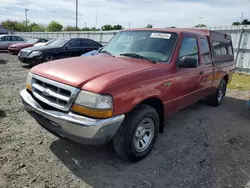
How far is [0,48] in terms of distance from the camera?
17031 mm

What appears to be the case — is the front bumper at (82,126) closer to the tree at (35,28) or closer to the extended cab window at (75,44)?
the extended cab window at (75,44)

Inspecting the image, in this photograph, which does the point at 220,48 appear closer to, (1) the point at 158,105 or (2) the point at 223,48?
(2) the point at 223,48

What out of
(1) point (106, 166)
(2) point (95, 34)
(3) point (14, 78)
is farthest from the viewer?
(2) point (95, 34)

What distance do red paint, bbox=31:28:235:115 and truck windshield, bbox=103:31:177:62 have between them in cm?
14

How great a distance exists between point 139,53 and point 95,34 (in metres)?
15.9

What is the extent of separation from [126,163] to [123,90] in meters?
1.18

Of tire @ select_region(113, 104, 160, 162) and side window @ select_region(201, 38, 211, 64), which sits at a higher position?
side window @ select_region(201, 38, 211, 64)

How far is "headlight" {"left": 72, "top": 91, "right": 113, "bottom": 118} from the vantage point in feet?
7.37

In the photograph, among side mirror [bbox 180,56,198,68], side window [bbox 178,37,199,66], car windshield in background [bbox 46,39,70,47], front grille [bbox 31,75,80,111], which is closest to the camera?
front grille [bbox 31,75,80,111]

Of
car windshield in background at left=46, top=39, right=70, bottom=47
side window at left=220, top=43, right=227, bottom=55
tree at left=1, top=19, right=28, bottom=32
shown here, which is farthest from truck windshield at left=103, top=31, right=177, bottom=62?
tree at left=1, top=19, right=28, bottom=32

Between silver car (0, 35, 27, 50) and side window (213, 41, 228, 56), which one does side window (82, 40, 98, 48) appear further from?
silver car (0, 35, 27, 50)

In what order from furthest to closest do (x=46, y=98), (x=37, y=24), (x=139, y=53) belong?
(x=37, y=24) < (x=139, y=53) < (x=46, y=98)

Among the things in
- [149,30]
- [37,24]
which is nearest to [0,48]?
[149,30]

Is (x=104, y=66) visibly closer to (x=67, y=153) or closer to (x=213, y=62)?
(x=67, y=153)
